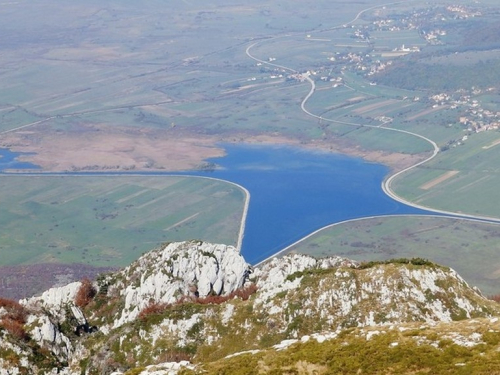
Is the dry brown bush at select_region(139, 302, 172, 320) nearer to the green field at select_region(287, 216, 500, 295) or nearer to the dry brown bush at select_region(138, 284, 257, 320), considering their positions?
the dry brown bush at select_region(138, 284, 257, 320)

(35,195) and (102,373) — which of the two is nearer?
(102,373)

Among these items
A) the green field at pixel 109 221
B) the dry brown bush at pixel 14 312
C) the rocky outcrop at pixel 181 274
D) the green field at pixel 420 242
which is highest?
the dry brown bush at pixel 14 312

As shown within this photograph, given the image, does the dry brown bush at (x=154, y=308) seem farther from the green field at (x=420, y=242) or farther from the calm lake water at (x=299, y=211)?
the calm lake water at (x=299, y=211)

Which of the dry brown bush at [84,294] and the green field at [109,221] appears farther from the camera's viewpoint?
the green field at [109,221]

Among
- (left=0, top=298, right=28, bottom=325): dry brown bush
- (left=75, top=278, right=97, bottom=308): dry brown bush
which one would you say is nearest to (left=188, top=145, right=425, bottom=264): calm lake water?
(left=75, top=278, right=97, bottom=308): dry brown bush

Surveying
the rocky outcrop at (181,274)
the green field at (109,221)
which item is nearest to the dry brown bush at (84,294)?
the rocky outcrop at (181,274)

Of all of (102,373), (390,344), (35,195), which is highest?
(390,344)

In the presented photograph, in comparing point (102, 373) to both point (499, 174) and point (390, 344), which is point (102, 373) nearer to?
point (390, 344)

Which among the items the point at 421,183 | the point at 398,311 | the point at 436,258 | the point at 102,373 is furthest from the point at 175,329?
the point at 421,183
